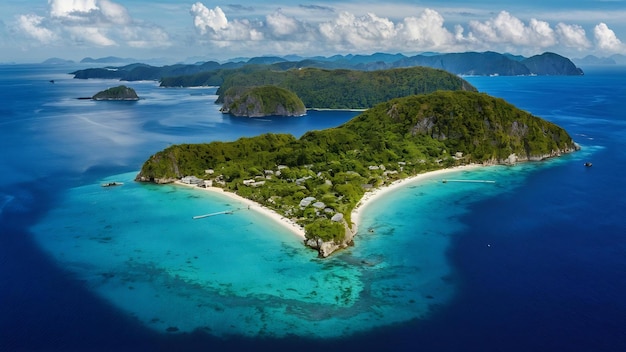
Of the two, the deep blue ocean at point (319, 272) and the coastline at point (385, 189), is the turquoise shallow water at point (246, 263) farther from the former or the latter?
the coastline at point (385, 189)

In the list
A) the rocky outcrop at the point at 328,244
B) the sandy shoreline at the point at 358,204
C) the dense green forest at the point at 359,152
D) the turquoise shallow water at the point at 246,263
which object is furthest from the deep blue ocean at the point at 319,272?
the dense green forest at the point at 359,152

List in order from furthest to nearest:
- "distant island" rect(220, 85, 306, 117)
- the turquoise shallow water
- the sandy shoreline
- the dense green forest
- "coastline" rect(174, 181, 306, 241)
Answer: "distant island" rect(220, 85, 306, 117)
the dense green forest
the sandy shoreline
"coastline" rect(174, 181, 306, 241)
the turquoise shallow water

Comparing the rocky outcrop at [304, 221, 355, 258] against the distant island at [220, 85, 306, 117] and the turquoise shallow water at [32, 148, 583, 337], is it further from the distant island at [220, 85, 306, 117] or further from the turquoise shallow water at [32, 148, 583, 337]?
the distant island at [220, 85, 306, 117]

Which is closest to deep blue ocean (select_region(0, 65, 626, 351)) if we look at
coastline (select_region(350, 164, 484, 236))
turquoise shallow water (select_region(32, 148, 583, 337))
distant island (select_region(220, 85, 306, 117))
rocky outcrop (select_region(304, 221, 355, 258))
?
turquoise shallow water (select_region(32, 148, 583, 337))

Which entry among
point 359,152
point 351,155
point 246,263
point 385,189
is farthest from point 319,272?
point 359,152

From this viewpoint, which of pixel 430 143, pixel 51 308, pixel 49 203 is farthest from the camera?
pixel 430 143

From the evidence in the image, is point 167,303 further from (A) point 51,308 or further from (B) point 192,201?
(B) point 192,201

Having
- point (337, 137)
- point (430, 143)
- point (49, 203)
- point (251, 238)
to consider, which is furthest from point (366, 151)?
point (49, 203)
